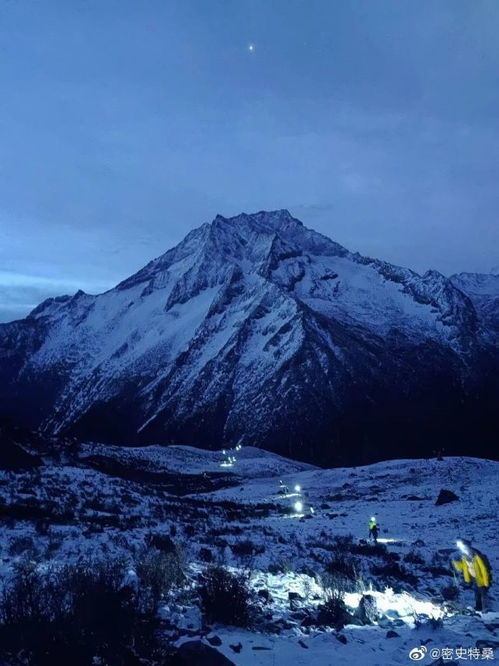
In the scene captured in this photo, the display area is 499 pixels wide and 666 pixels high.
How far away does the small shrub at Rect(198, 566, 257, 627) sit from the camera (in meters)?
6.88

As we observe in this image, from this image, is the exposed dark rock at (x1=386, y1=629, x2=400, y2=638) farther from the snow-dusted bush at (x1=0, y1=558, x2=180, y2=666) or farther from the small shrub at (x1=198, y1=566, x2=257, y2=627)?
the snow-dusted bush at (x1=0, y1=558, x2=180, y2=666)

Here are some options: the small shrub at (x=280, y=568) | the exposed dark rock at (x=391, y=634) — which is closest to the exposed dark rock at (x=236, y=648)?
the exposed dark rock at (x=391, y=634)

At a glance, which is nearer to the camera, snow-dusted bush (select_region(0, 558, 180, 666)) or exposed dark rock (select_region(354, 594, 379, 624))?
snow-dusted bush (select_region(0, 558, 180, 666))

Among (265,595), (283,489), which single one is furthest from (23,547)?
(283,489)

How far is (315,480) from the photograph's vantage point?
179 ft

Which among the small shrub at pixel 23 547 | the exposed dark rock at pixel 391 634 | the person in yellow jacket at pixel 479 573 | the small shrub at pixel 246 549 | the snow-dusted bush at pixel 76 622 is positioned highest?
the person in yellow jacket at pixel 479 573

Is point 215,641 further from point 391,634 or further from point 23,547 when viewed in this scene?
point 23,547

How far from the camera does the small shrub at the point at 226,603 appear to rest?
22.6 feet

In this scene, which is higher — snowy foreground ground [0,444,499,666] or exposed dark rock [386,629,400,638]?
exposed dark rock [386,629,400,638]

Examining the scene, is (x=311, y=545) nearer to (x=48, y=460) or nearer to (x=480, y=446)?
(x=48, y=460)

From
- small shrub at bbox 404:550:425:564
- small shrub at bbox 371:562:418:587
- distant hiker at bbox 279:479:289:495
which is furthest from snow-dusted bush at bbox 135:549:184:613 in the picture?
distant hiker at bbox 279:479:289:495

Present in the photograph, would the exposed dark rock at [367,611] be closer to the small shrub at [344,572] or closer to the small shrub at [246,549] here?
the small shrub at [344,572]

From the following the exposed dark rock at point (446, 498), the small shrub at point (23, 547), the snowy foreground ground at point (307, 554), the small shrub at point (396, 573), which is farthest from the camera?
the exposed dark rock at point (446, 498)

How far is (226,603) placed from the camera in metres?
7.04
